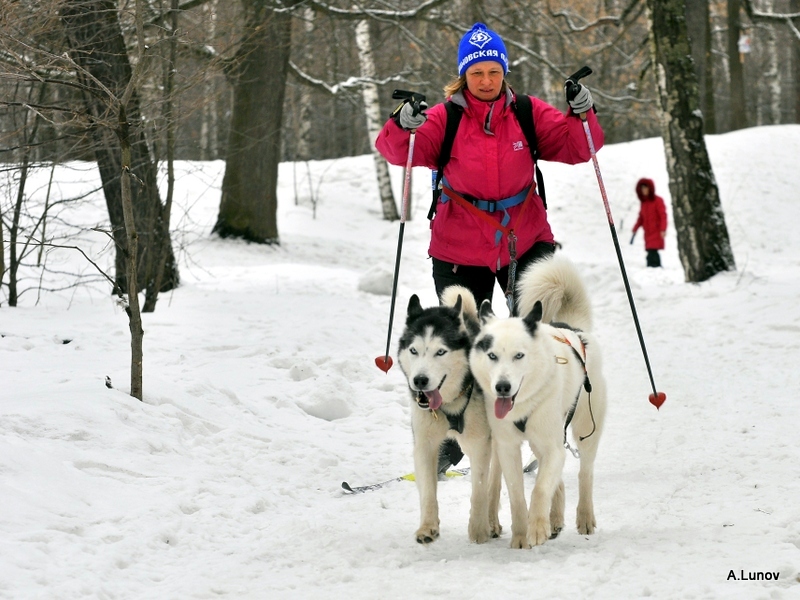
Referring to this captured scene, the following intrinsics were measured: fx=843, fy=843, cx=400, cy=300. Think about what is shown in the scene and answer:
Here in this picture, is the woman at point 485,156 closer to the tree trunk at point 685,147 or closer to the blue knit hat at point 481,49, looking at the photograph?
the blue knit hat at point 481,49

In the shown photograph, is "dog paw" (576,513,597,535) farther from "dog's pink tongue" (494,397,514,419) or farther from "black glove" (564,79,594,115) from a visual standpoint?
"black glove" (564,79,594,115)

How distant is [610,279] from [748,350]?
156 inches

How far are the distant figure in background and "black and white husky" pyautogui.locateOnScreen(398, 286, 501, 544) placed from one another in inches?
445

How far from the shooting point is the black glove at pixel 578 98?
462 cm

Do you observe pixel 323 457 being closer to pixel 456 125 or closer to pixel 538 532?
pixel 538 532

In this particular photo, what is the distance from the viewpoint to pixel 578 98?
15.2 feet

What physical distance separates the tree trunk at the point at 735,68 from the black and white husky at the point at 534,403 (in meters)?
20.9

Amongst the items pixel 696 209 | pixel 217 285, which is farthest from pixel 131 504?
pixel 696 209

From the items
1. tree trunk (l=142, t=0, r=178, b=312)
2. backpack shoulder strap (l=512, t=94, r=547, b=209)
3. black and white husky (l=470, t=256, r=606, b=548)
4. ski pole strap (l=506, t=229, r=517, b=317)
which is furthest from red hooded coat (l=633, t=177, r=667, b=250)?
black and white husky (l=470, t=256, r=606, b=548)

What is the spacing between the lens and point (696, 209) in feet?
32.3

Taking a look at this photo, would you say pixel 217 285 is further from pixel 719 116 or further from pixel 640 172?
pixel 719 116

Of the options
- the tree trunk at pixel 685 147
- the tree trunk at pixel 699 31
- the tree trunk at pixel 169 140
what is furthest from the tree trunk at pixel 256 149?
the tree trunk at pixel 699 31

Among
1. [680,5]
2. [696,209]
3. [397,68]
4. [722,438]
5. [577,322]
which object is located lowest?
[722,438]

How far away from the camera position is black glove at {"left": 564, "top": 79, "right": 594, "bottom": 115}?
4.62m
